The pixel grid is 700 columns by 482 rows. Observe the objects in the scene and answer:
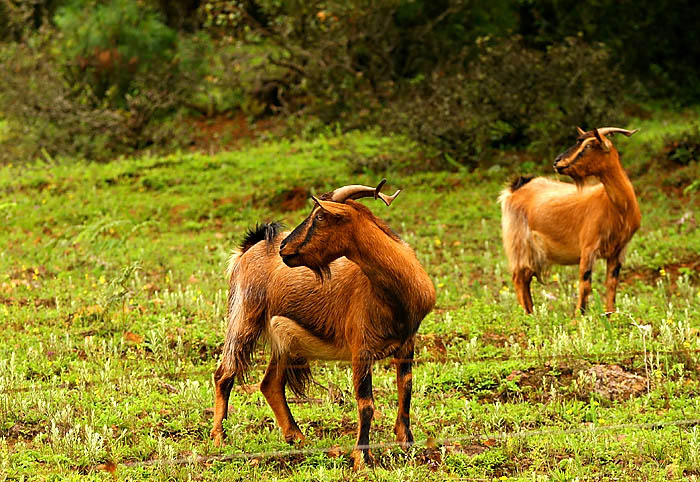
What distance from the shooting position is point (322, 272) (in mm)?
5961

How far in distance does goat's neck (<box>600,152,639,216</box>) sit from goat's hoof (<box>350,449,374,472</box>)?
4.80 metres

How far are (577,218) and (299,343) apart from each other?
15.5 ft

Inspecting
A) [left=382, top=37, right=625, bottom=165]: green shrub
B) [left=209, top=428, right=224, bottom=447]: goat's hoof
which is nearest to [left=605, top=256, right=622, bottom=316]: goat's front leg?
[left=209, top=428, right=224, bottom=447]: goat's hoof

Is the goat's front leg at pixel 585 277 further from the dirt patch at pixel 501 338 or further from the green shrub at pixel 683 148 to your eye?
the green shrub at pixel 683 148

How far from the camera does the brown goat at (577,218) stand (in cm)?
942

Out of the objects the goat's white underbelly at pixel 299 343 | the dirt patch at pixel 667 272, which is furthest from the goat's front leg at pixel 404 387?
the dirt patch at pixel 667 272

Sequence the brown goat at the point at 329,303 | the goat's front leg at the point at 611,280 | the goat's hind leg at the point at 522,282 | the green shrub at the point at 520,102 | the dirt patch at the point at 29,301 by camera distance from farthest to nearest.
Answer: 1. the green shrub at the point at 520,102
2. the goat's hind leg at the point at 522,282
3. the dirt patch at the point at 29,301
4. the goat's front leg at the point at 611,280
5. the brown goat at the point at 329,303

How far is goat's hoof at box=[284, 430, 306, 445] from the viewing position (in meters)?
6.38

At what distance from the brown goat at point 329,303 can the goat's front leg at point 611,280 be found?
4.06 metres

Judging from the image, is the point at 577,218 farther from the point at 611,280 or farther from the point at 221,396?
the point at 221,396

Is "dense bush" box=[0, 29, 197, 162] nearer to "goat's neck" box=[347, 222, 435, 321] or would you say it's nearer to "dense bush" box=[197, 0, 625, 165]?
"dense bush" box=[197, 0, 625, 165]

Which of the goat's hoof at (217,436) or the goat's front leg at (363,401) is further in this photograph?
the goat's hoof at (217,436)

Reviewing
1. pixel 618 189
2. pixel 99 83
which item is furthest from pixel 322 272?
pixel 99 83

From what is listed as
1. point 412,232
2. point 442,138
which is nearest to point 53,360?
point 412,232
